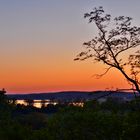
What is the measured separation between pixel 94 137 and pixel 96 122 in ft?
2.05

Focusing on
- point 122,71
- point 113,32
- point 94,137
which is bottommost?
point 94,137

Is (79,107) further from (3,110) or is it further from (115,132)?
(3,110)

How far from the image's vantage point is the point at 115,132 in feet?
59.4

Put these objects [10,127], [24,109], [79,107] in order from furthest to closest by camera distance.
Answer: [24,109], [10,127], [79,107]

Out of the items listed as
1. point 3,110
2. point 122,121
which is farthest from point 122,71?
point 3,110

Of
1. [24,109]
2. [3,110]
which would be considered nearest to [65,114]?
[3,110]

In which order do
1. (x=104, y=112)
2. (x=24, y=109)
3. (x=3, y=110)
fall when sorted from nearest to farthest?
(x=104, y=112)
(x=3, y=110)
(x=24, y=109)

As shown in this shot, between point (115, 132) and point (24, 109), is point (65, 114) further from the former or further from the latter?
point (24, 109)

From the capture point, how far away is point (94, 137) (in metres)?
18.9

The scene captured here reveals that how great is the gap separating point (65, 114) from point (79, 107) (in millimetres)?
1264

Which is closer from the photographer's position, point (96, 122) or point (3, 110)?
point (96, 122)

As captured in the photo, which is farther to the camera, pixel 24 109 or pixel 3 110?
pixel 24 109

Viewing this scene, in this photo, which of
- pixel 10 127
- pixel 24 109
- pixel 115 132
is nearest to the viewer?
pixel 115 132

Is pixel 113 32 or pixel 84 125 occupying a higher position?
pixel 113 32
